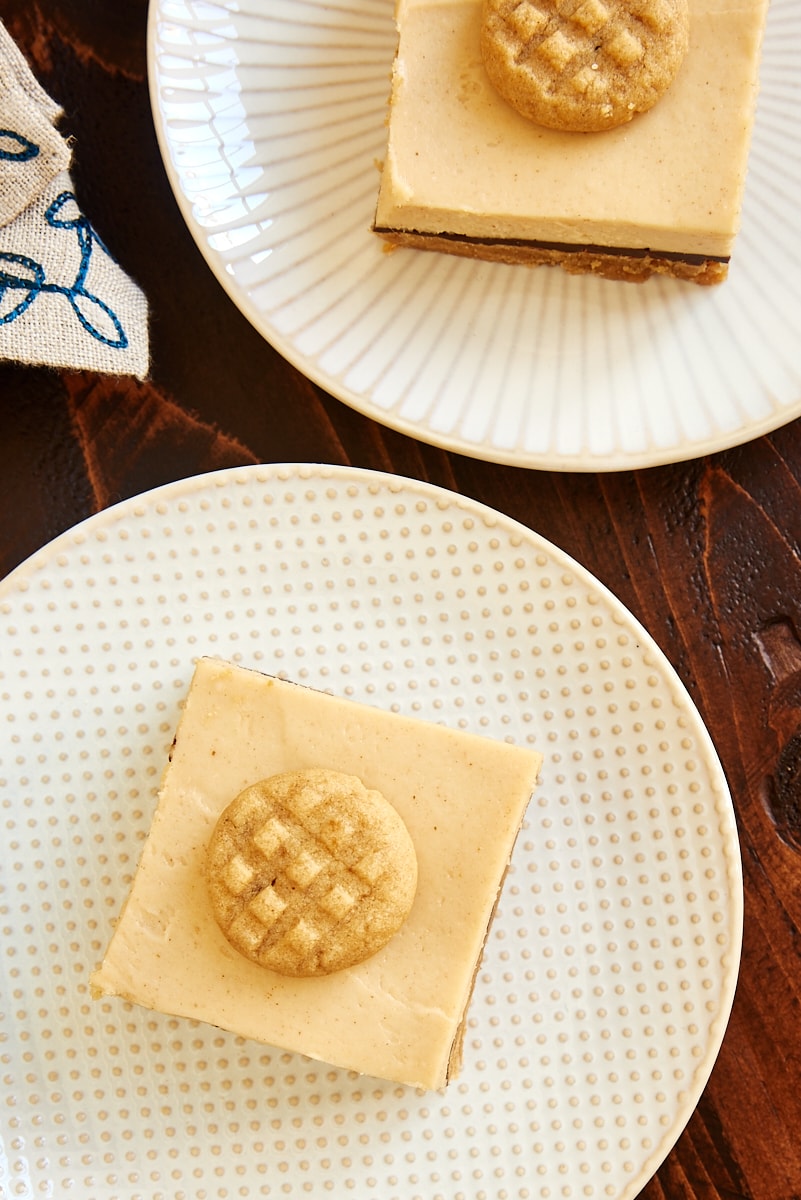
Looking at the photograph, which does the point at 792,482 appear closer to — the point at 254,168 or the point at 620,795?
the point at 620,795

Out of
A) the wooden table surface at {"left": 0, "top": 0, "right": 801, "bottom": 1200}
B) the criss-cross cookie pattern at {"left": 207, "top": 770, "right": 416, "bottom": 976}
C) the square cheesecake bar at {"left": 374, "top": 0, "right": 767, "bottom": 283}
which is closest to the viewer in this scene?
the criss-cross cookie pattern at {"left": 207, "top": 770, "right": 416, "bottom": 976}

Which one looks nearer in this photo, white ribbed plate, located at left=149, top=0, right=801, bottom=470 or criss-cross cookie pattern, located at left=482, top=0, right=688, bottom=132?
criss-cross cookie pattern, located at left=482, top=0, right=688, bottom=132

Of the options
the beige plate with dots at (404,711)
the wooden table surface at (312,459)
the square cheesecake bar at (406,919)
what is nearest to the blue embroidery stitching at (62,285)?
the wooden table surface at (312,459)

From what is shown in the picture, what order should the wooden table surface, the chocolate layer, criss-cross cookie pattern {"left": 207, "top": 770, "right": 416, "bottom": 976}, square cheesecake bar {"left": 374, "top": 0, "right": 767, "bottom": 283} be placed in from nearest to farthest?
criss-cross cookie pattern {"left": 207, "top": 770, "right": 416, "bottom": 976}, square cheesecake bar {"left": 374, "top": 0, "right": 767, "bottom": 283}, the chocolate layer, the wooden table surface

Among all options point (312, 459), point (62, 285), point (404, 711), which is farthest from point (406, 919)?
point (62, 285)

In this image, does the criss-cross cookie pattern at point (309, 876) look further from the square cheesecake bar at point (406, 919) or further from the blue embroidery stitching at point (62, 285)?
the blue embroidery stitching at point (62, 285)

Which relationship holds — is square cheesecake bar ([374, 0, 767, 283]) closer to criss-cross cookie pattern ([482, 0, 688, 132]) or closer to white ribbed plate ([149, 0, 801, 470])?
criss-cross cookie pattern ([482, 0, 688, 132])

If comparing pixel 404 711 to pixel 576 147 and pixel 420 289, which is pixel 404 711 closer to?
pixel 420 289

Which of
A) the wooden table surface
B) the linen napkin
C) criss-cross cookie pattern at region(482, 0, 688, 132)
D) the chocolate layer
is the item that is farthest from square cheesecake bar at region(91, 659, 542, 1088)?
criss-cross cookie pattern at region(482, 0, 688, 132)
